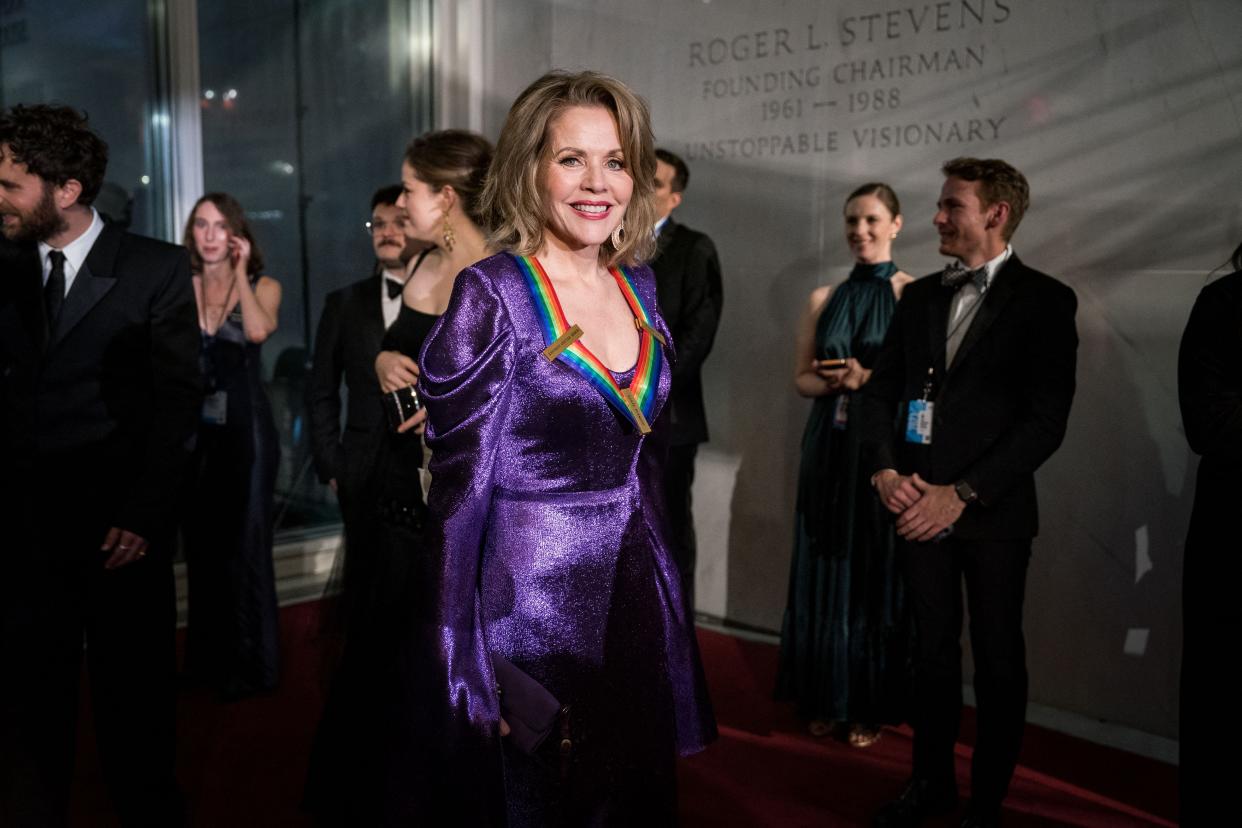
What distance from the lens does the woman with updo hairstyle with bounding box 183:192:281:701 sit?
13.0 ft

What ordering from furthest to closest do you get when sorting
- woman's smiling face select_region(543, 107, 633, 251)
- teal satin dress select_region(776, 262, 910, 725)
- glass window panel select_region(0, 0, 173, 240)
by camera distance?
1. glass window panel select_region(0, 0, 173, 240)
2. teal satin dress select_region(776, 262, 910, 725)
3. woman's smiling face select_region(543, 107, 633, 251)

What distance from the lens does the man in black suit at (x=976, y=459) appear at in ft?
9.09

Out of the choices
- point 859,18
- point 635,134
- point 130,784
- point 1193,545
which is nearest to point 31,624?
point 130,784

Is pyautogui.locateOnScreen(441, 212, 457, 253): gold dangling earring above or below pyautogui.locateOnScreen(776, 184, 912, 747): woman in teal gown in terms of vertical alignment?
above

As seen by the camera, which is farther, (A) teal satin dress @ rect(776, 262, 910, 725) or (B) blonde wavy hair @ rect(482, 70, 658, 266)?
(A) teal satin dress @ rect(776, 262, 910, 725)

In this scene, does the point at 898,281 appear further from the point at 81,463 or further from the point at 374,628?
the point at 81,463

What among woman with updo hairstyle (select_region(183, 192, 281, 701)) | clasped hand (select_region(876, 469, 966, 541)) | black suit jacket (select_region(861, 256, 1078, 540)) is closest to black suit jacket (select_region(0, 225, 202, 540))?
woman with updo hairstyle (select_region(183, 192, 281, 701))

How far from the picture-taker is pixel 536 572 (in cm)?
167

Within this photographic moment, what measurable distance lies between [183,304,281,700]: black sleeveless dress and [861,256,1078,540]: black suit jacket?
2.48m

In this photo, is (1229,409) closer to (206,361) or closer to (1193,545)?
(1193,545)

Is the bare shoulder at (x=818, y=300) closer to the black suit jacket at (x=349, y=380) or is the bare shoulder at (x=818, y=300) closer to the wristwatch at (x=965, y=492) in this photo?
the wristwatch at (x=965, y=492)

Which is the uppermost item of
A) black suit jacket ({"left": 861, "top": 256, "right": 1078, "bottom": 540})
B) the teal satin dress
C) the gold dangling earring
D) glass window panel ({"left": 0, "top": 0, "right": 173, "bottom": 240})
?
glass window panel ({"left": 0, "top": 0, "right": 173, "bottom": 240})

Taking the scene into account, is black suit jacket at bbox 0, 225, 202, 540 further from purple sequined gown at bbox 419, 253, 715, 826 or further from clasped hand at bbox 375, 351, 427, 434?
purple sequined gown at bbox 419, 253, 715, 826

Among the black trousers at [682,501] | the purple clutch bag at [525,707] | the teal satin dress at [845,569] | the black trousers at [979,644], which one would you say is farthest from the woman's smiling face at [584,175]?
the black trousers at [682,501]
